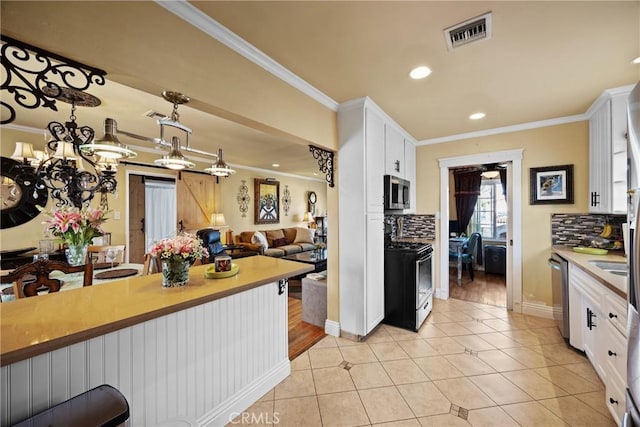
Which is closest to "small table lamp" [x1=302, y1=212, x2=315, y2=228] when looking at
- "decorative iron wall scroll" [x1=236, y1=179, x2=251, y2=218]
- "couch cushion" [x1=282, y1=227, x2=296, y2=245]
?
"couch cushion" [x1=282, y1=227, x2=296, y2=245]

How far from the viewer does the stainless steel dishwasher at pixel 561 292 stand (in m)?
2.47

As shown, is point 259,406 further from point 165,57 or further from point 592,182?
point 592,182

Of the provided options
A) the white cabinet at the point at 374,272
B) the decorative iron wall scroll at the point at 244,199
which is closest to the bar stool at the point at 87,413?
the white cabinet at the point at 374,272

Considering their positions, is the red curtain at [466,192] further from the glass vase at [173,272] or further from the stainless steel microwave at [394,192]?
the glass vase at [173,272]

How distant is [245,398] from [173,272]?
1.05 meters

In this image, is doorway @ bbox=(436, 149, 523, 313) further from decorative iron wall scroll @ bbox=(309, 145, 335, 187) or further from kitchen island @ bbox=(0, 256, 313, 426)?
kitchen island @ bbox=(0, 256, 313, 426)

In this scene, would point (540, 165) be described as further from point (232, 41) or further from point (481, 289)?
point (232, 41)

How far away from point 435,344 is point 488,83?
2584mm

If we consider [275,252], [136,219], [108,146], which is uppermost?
[108,146]

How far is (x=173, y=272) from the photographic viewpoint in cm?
154

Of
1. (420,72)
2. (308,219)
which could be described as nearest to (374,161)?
(420,72)

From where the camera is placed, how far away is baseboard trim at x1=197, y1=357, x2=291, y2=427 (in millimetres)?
1594

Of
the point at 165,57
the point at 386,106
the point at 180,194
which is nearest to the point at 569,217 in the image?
the point at 386,106

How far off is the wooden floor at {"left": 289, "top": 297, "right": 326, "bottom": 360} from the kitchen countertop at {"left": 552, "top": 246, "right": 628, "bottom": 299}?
235 centimetres
